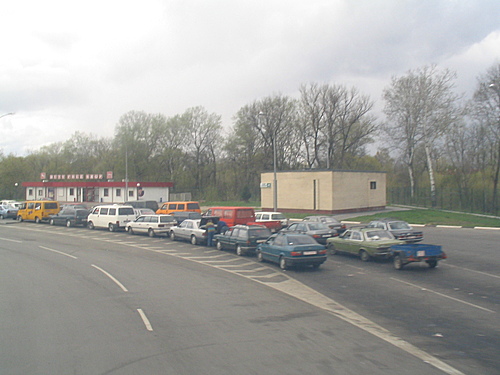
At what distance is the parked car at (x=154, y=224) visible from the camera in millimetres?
28531

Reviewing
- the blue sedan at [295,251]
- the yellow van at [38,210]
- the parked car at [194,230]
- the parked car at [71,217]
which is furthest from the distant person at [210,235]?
the yellow van at [38,210]

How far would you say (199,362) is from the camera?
6.71 meters

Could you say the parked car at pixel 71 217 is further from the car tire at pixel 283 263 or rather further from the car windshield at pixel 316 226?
the car tire at pixel 283 263

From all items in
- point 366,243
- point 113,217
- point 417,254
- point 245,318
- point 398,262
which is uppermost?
point 113,217

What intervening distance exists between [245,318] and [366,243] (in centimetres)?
984

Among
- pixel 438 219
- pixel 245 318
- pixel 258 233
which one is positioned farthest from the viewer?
pixel 438 219

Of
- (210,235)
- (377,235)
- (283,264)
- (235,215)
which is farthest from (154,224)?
(377,235)

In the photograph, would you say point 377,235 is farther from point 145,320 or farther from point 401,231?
point 145,320

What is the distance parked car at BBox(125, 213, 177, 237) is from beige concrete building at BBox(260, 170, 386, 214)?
22.3 meters

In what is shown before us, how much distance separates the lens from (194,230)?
24.9 m

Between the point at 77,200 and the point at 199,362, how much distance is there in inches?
2938

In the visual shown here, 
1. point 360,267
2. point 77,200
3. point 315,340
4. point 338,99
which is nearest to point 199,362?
point 315,340

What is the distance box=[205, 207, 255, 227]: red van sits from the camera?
1075 inches

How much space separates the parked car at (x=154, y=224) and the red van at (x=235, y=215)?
9.98 ft
